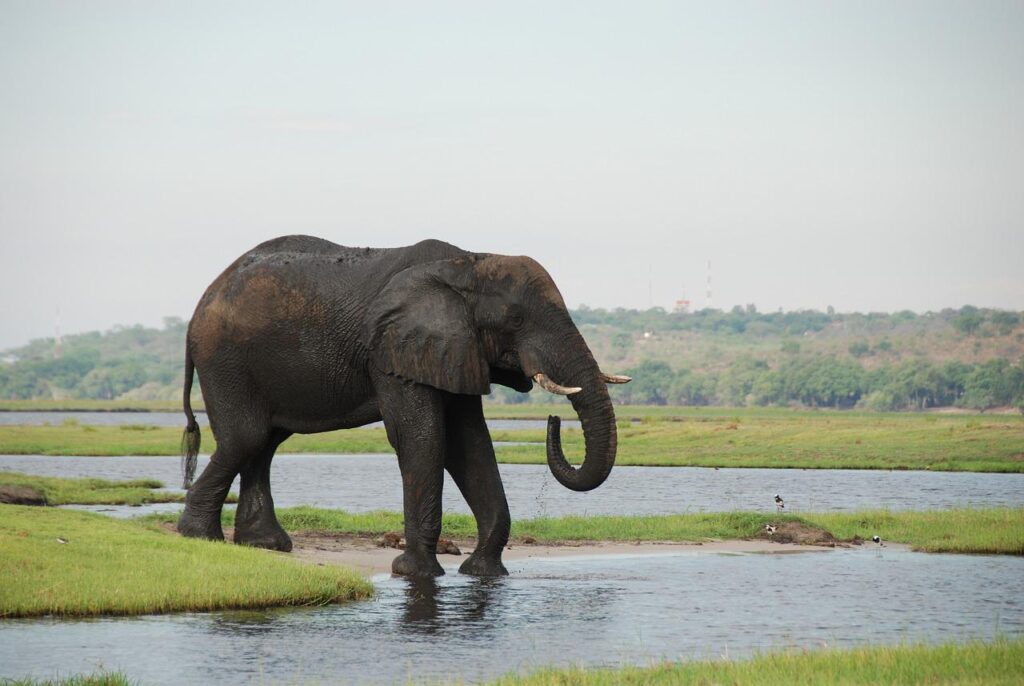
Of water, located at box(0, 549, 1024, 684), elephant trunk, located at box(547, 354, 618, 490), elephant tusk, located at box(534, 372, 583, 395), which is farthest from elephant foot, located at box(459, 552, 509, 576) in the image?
elephant tusk, located at box(534, 372, 583, 395)

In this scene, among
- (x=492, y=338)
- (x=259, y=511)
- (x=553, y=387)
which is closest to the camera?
(x=553, y=387)

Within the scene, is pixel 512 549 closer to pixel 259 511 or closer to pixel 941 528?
pixel 259 511

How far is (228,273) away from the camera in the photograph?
21875 millimetres

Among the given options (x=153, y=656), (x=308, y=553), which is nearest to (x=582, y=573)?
(x=308, y=553)

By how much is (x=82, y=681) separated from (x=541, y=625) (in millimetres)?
5407

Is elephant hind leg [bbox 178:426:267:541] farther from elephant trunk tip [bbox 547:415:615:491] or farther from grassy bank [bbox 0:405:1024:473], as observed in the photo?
grassy bank [bbox 0:405:1024:473]

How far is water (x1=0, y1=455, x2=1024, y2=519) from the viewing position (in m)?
34.7

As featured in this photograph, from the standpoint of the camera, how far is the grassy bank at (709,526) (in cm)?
2572

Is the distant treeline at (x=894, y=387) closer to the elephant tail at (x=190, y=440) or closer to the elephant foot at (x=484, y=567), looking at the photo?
the elephant tail at (x=190, y=440)

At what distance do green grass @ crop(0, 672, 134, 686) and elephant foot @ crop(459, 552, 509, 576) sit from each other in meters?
7.73

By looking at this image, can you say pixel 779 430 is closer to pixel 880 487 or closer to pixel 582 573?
pixel 880 487

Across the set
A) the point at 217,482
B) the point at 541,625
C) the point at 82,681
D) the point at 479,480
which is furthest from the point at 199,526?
the point at 82,681

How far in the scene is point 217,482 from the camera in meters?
21.8

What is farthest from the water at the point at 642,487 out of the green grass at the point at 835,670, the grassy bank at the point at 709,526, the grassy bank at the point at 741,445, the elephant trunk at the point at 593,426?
the green grass at the point at 835,670
